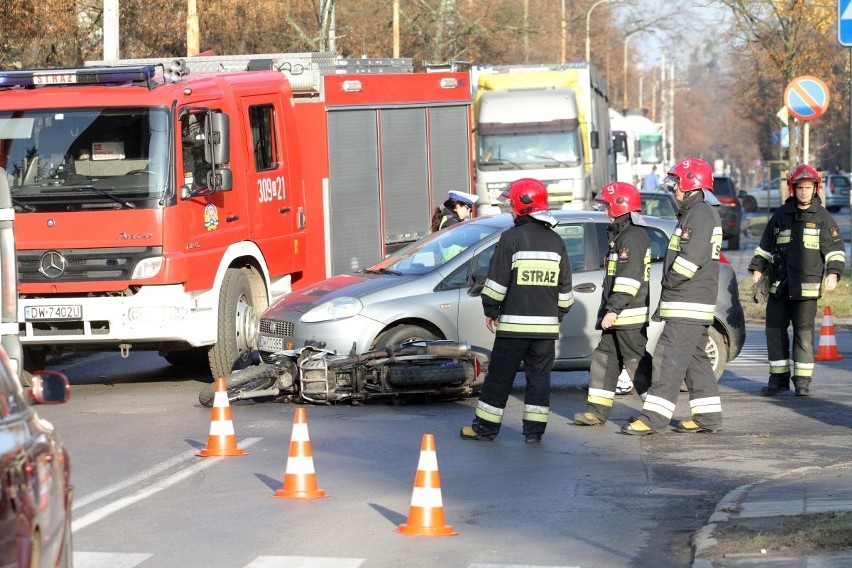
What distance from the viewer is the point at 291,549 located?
6.98m

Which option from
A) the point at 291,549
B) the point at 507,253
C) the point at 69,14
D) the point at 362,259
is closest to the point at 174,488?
the point at 291,549

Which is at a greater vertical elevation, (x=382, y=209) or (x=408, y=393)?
(x=382, y=209)

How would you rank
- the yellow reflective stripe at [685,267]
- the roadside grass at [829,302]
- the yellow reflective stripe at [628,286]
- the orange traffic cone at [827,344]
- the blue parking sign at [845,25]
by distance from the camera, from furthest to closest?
the roadside grass at [829,302] < the blue parking sign at [845,25] < the orange traffic cone at [827,344] < the yellow reflective stripe at [628,286] < the yellow reflective stripe at [685,267]

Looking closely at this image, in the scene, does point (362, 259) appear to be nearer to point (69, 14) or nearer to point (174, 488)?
point (69, 14)

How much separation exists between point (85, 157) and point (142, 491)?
190 inches

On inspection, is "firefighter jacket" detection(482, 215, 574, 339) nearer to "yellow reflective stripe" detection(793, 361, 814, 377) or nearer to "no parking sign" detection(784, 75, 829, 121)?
"yellow reflective stripe" detection(793, 361, 814, 377)

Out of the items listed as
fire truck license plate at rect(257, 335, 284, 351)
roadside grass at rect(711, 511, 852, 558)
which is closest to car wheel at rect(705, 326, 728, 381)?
fire truck license plate at rect(257, 335, 284, 351)

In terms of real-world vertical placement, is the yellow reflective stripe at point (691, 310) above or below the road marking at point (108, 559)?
above

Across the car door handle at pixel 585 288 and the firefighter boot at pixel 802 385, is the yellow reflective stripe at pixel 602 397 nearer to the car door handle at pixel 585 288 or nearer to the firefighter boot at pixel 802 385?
the car door handle at pixel 585 288

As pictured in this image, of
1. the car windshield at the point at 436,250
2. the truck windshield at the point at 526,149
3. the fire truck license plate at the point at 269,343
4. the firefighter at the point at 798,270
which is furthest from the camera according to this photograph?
the truck windshield at the point at 526,149

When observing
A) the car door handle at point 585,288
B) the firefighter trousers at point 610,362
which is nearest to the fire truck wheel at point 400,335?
the car door handle at point 585,288

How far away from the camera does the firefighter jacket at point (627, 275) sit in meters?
10.7

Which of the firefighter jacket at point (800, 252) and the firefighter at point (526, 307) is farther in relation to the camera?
the firefighter jacket at point (800, 252)

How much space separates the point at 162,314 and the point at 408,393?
7.45 ft
